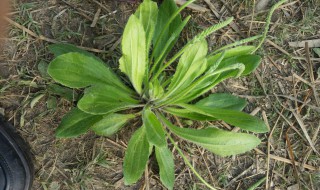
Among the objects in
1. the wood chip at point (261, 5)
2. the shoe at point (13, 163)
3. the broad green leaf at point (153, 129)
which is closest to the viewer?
the broad green leaf at point (153, 129)

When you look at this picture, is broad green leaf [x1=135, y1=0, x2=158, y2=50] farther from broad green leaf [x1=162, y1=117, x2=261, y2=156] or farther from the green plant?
broad green leaf [x1=162, y1=117, x2=261, y2=156]

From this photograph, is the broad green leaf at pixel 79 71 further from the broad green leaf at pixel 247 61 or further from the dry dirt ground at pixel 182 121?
the broad green leaf at pixel 247 61

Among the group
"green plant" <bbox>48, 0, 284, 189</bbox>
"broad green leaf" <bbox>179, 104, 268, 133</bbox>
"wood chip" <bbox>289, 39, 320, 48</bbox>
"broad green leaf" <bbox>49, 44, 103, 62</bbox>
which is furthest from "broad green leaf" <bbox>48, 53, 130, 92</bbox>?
"wood chip" <bbox>289, 39, 320, 48</bbox>

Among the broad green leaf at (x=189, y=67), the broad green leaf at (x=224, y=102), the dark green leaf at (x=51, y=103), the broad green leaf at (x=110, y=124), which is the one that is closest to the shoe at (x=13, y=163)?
the dark green leaf at (x=51, y=103)

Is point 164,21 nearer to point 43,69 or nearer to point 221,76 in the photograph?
point 221,76

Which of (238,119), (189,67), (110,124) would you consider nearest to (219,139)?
(238,119)

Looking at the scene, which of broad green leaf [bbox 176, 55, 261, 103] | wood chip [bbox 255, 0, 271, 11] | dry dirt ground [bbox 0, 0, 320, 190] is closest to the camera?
broad green leaf [bbox 176, 55, 261, 103]
